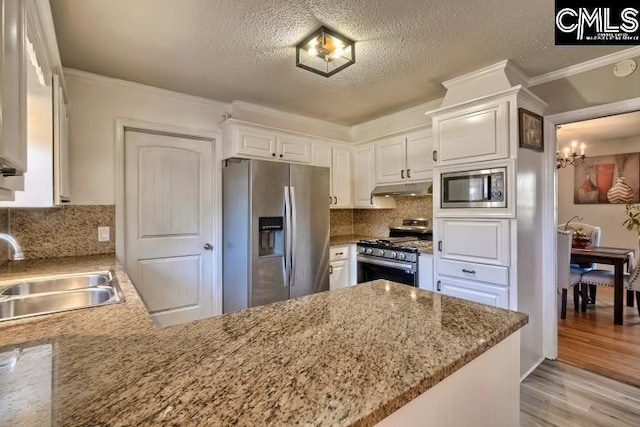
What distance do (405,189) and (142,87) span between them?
2711mm

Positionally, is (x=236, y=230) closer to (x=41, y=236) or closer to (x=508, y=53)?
(x=41, y=236)

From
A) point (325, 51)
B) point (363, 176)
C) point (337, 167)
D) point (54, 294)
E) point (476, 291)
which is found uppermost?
point (325, 51)

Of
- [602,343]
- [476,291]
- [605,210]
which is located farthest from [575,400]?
[605,210]

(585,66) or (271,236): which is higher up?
(585,66)

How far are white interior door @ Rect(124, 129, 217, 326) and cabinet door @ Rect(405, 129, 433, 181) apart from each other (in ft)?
6.84

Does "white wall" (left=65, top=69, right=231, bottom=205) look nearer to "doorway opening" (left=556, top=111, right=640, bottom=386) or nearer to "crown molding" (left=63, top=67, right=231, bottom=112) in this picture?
"crown molding" (left=63, top=67, right=231, bottom=112)

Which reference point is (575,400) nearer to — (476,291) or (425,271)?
(476,291)

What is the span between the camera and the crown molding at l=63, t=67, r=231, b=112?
2.47 metres

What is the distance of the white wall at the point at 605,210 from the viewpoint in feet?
16.4

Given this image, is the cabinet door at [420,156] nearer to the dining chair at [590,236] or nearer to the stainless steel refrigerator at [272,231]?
the stainless steel refrigerator at [272,231]

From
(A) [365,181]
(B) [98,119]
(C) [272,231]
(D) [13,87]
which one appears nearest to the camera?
(D) [13,87]

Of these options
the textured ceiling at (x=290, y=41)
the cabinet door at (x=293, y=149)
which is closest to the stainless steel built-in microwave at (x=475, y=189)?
the textured ceiling at (x=290, y=41)

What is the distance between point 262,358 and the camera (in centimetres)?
74

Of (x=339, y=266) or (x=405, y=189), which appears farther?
(x=339, y=266)
